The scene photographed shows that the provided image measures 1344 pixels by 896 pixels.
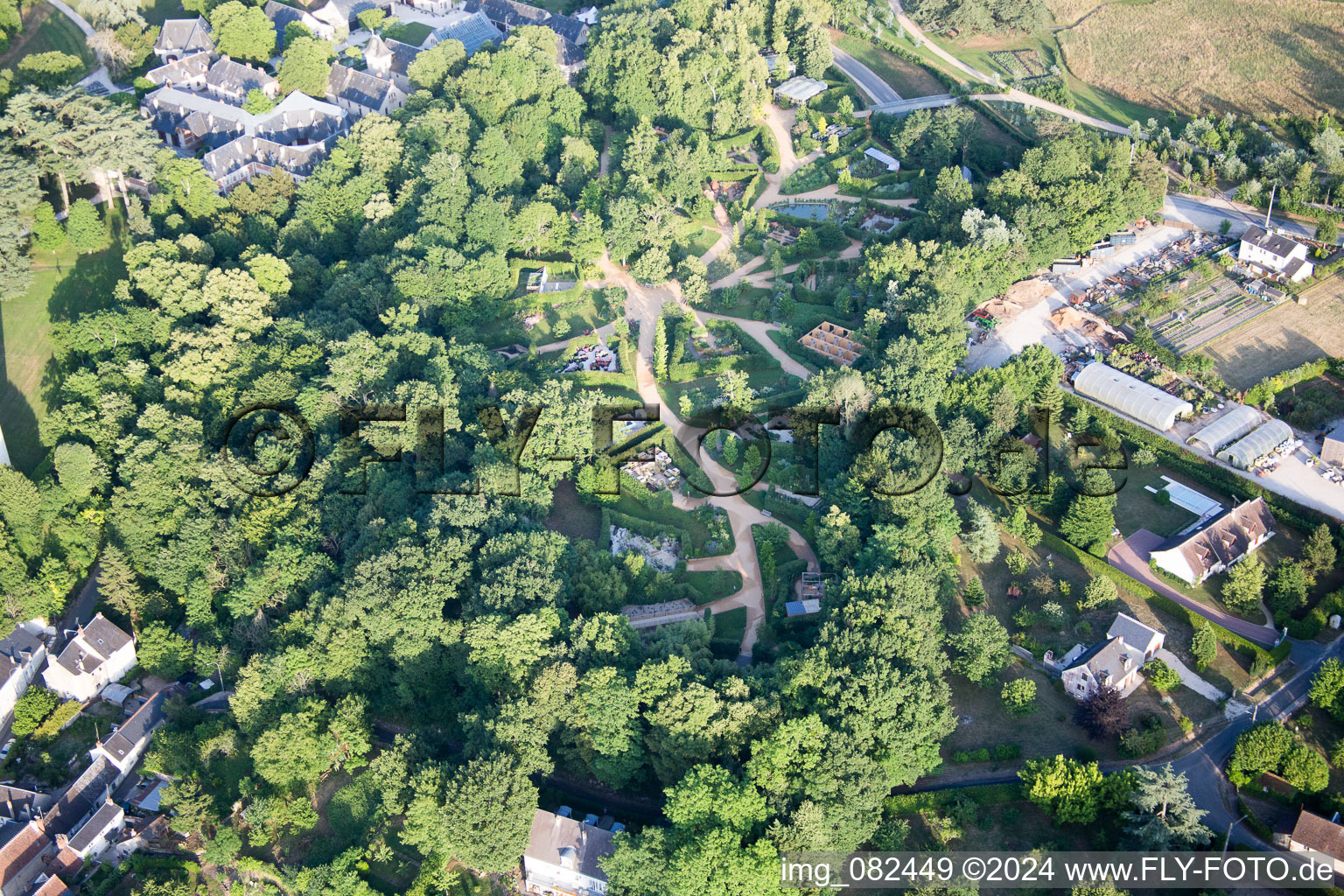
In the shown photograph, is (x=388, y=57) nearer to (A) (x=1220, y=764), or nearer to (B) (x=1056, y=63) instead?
(B) (x=1056, y=63)

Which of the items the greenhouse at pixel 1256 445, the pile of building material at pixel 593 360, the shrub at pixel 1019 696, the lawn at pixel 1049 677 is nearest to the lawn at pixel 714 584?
the lawn at pixel 1049 677

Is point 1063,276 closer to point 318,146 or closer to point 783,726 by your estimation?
point 783,726

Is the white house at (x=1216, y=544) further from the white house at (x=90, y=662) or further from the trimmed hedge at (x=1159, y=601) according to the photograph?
the white house at (x=90, y=662)

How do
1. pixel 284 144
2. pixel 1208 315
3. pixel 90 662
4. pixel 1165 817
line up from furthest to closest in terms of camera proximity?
pixel 284 144 → pixel 1208 315 → pixel 90 662 → pixel 1165 817

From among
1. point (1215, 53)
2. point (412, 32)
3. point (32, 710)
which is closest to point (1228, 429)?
point (1215, 53)

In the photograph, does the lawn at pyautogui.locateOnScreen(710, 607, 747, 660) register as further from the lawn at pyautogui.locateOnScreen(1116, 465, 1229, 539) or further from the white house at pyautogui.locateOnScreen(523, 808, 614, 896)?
the lawn at pyautogui.locateOnScreen(1116, 465, 1229, 539)

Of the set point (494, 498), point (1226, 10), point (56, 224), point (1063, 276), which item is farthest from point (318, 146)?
point (1226, 10)

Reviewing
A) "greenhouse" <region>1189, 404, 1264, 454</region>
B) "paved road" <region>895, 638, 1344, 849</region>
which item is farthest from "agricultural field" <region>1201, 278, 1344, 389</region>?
"paved road" <region>895, 638, 1344, 849</region>
